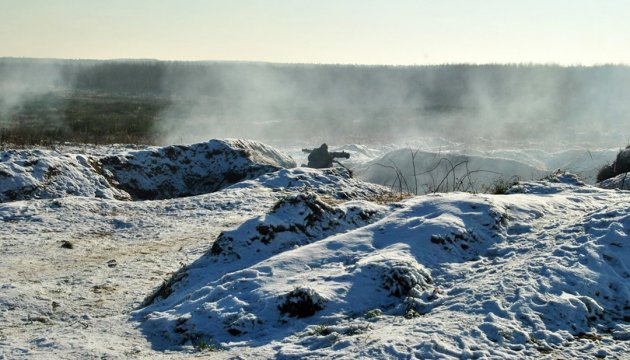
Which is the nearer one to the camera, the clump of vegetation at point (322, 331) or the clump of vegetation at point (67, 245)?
the clump of vegetation at point (322, 331)

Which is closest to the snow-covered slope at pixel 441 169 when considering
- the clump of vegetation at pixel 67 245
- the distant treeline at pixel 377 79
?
the clump of vegetation at pixel 67 245

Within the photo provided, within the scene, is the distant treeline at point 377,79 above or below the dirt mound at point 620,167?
above

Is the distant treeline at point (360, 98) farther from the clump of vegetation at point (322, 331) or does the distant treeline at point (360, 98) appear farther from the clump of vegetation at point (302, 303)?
the clump of vegetation at point (322, 331)

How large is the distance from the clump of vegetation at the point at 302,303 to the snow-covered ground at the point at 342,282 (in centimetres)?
1

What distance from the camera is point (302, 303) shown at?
5461mm

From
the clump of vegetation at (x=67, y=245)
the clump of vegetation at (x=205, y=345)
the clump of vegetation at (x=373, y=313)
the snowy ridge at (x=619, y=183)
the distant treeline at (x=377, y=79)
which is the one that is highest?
the distant treeline at (x=377, y=79)

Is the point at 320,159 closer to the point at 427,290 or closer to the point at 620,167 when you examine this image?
the point at 620,167

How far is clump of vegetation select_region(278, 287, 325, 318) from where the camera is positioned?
5414mm

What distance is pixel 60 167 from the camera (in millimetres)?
12648

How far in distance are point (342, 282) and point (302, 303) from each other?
1.78ft

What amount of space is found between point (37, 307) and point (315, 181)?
7543mm

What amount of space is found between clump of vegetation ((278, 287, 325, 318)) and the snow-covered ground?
0.04ft

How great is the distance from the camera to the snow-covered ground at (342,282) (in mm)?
4945

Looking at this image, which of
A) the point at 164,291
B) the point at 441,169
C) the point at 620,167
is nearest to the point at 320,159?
the point at 441,169
